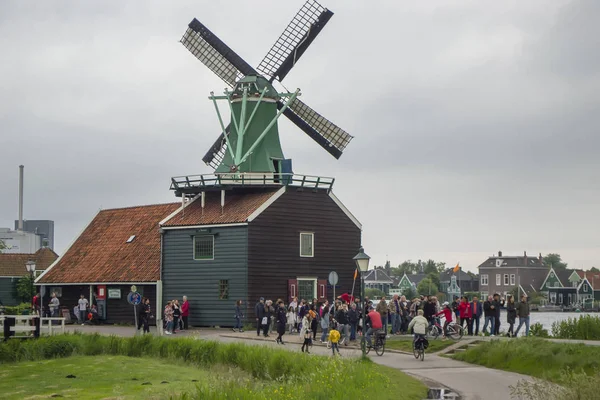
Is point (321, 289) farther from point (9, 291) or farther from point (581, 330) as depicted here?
point (9, 291)

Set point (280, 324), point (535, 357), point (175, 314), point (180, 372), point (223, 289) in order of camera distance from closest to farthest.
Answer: point (180, 372) < point (535, 357) < point (280, 324) < point (175, 314) < point (223, 289)

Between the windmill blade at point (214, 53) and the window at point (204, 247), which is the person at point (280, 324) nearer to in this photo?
the window at point (204, 247)

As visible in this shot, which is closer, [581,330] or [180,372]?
[180,372]

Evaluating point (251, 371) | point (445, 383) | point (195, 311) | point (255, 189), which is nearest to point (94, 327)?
point (195, 311)

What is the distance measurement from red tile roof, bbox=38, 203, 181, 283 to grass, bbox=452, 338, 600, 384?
21.7 m

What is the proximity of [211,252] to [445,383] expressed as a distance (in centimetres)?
2285

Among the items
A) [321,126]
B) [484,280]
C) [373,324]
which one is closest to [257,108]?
[321,126]

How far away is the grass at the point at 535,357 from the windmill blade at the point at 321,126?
2102cm

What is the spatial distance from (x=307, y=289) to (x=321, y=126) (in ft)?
32.7

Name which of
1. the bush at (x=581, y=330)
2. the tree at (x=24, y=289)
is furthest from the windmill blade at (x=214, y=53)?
the tree at (x=24, y=289)

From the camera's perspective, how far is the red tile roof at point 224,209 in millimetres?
48469

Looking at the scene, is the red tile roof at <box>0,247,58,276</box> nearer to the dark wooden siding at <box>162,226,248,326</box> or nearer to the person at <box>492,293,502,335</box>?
the dark wooden siding at <box>162,226,248,326</box>

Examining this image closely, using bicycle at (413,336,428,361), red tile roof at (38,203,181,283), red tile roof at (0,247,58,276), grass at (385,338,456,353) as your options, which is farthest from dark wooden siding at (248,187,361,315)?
red tile roof at (0,247,58,276)

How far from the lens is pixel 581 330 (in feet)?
125
